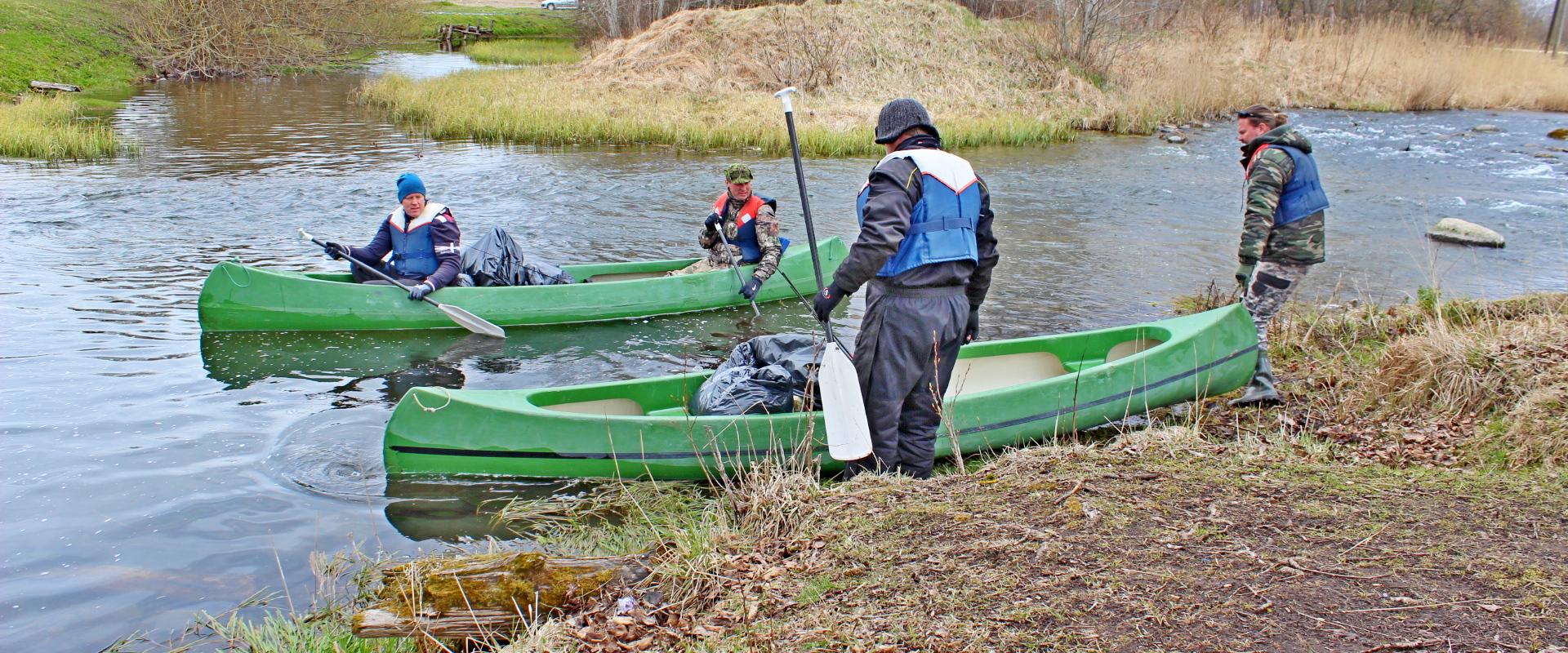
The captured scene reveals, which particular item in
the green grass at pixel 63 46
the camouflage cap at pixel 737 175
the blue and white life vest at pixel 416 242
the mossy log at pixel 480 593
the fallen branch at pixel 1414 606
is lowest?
the mossy log at pixel 480 593

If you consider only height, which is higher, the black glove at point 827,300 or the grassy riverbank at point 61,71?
the grassy riverbank at point 61,71

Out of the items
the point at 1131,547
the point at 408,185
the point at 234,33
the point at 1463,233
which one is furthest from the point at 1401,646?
the point at 234,33

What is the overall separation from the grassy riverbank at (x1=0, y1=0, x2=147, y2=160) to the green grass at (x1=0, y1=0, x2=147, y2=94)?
0.02m

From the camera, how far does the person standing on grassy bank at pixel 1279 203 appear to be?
231 inches

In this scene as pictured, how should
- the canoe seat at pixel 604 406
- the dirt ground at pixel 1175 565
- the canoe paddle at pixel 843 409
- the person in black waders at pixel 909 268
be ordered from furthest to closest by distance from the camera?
1. the canoe seat at pixel 604 406
2. the canoe paddle at pixel 843 409
3. the person in black waders at pixel 909 268
4. the dirt ground at pixel 1175 565

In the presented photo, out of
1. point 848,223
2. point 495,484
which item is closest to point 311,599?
point 495,484

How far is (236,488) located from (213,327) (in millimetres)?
3032

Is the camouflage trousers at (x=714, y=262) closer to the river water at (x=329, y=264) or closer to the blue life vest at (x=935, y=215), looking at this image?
the river water at (x=329, y=264)

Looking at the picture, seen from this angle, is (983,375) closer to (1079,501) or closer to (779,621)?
(1079,501)

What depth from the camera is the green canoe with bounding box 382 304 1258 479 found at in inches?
204

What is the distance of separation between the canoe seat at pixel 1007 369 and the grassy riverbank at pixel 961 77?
12.7 metres

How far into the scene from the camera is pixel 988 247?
498 centimetres

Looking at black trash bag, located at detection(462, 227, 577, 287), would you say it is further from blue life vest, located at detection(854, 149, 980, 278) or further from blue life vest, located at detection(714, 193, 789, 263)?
blue life vest, located at detection(854, 149, 980, 278)

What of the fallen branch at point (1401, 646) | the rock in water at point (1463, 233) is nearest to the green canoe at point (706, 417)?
the fallen branch at point (1401, 646)
